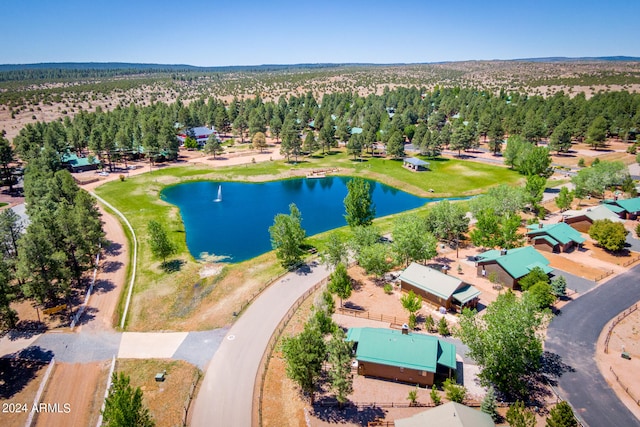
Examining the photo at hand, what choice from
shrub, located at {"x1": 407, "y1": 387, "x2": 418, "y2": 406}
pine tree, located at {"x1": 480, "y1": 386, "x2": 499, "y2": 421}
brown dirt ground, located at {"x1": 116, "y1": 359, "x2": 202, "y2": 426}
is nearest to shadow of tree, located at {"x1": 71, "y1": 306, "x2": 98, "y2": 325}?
brown dirt ground, located at {"x1": 116, "y1": 359, "x2": 202, "y2": 426}

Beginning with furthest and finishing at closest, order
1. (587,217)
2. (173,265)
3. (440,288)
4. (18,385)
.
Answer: (587,217) → (173,265) → (440,288) → (18,385)

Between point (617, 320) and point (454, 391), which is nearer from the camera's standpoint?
point (454, 391)

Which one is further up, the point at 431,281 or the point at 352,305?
the point at 431,281


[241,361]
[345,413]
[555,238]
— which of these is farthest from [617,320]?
[241,361]

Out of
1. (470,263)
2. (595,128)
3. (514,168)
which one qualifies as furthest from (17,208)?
(595,128)

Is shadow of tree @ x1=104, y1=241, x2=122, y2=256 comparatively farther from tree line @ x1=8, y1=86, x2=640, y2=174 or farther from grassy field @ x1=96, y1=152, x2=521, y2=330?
tree line @ x1=8, y1=86, x2=640, y2=174

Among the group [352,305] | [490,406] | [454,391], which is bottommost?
[352,305]

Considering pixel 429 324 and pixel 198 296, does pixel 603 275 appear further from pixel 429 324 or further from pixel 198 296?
pixel 198 296
